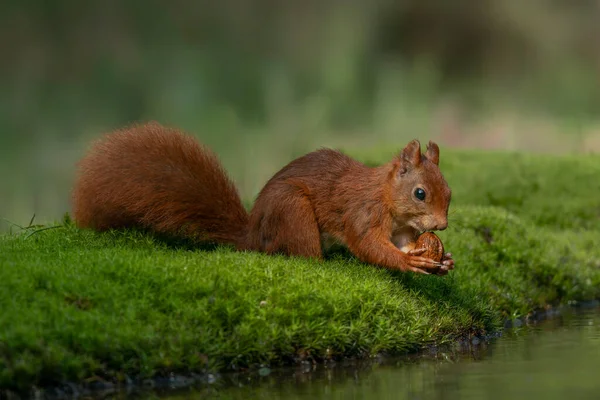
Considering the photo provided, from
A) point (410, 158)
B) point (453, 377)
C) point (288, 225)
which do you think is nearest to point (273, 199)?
point (288, 225)

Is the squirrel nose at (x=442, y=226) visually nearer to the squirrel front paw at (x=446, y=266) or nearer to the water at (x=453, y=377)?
the squirrel front paw at (x=446, y=266)

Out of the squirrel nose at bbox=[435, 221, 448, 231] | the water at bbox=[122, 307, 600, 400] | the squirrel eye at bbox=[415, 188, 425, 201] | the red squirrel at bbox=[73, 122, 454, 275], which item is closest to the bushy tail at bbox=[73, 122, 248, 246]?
the red squirrel at bbox=[73, 122, 454, 275]

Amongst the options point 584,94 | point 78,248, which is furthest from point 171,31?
point 78,248

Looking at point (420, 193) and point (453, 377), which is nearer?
point (453, 377)

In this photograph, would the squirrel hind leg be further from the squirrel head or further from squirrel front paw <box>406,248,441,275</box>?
squirrel front paw <box>406,248,441,275</box>

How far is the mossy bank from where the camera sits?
204 inches

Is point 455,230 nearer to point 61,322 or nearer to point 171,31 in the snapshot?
point 61,322

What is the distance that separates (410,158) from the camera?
6.45 metres

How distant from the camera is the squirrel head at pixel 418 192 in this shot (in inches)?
247

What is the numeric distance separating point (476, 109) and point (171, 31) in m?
3.90

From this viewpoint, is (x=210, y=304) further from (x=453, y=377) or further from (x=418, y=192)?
(x=418, y=192)

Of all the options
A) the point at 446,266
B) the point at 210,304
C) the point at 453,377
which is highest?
the point at 446,266

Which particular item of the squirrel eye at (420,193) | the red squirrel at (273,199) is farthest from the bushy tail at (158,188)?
the squirrel eye at (420,193)

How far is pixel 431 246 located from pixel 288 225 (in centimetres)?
90
